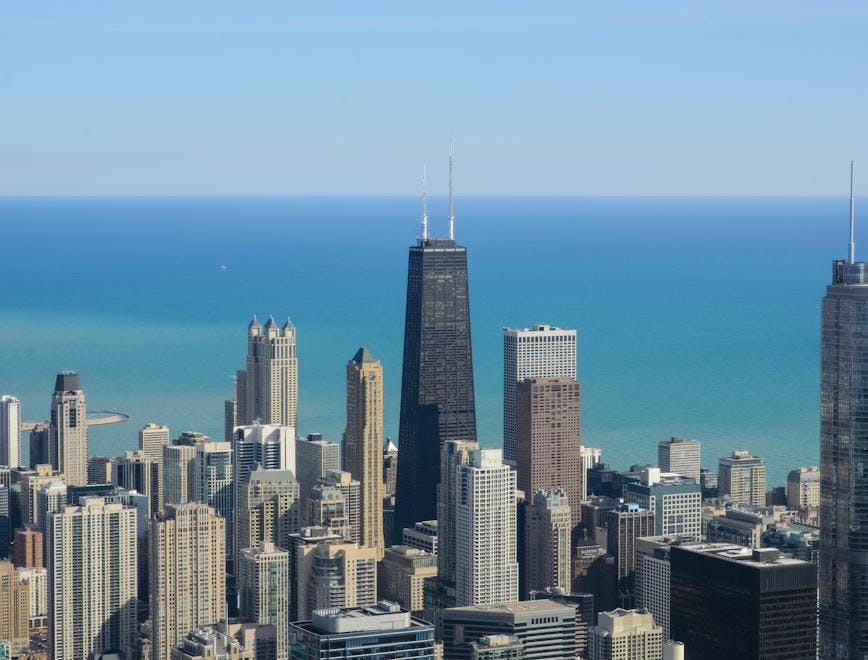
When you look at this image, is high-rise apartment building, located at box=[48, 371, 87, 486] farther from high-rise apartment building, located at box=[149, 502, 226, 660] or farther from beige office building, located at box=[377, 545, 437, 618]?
high-rise apartment building, located at box=[149, 502, 226, 660]

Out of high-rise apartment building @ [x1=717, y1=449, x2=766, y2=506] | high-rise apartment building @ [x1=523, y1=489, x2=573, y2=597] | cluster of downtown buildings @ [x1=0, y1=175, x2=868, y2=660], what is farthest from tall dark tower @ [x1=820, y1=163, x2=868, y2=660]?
high-rise apartment building @ [x1=717, y1=449, x2=766, y2=506]

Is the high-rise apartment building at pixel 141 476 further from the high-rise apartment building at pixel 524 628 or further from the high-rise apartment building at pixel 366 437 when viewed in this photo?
the high-rise apartment building at pixel 524 628

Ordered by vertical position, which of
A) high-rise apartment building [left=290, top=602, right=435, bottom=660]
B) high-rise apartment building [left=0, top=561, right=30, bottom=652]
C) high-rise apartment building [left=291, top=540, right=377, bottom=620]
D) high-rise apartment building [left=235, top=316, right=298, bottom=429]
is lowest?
high-rise apartment building [left=0, top=561, right=30, bottom=652]

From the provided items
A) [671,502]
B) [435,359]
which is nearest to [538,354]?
[435,359]

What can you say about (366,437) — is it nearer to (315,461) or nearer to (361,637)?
(315,461)

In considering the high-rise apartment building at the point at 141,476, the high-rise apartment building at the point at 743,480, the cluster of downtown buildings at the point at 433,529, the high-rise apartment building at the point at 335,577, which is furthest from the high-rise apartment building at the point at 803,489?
the high-rise apartment building at the point at 141,476
